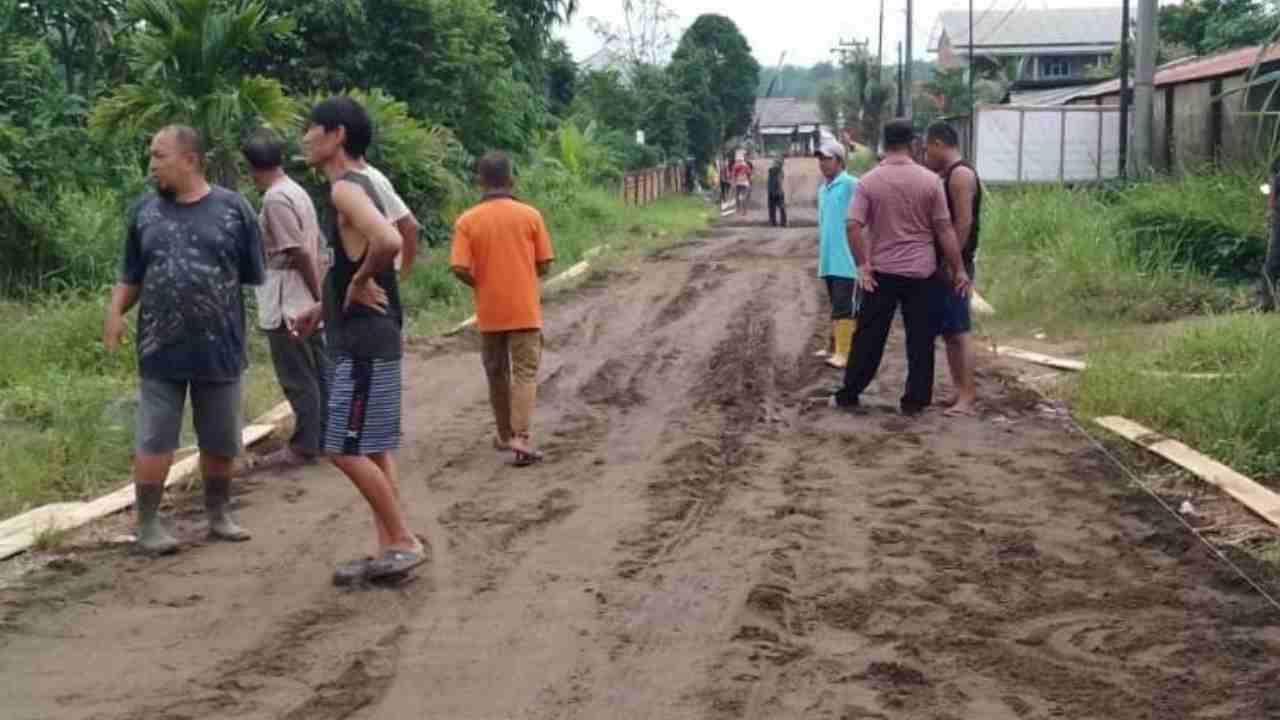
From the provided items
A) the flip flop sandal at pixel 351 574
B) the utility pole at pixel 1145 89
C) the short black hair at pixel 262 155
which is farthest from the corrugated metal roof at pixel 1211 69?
the flip flop sandal at pixel 351 574

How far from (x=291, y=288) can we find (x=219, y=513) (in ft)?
4.99

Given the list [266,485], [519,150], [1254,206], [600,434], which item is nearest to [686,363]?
[600,434]

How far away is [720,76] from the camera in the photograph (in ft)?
187

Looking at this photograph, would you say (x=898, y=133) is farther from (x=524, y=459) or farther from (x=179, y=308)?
(x=179, y=308)

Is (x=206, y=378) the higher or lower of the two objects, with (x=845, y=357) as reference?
higher

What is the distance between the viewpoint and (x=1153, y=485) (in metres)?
7.65

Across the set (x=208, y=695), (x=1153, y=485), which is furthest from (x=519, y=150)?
(x=208, y=695)

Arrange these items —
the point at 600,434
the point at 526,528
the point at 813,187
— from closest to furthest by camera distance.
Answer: the point at 526,528 → the point at 600,434 → the point at 813,187

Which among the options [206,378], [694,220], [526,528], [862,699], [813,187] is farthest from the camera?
[813,187]

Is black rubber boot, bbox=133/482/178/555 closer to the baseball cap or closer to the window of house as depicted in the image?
the baseball cap

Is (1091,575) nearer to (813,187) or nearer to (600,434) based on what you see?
(600,434)

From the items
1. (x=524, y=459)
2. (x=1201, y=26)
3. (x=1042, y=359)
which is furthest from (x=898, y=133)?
(x=1201, y=26)

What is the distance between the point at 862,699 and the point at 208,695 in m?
1.97

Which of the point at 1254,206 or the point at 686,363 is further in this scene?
the point at 1254,206
